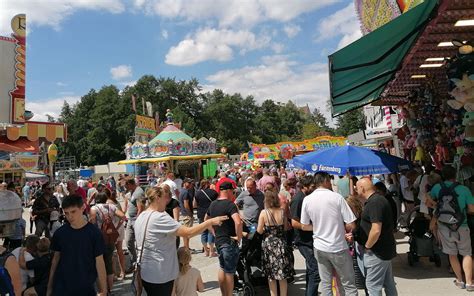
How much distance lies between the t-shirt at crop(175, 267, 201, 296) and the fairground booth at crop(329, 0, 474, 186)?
3.30 m

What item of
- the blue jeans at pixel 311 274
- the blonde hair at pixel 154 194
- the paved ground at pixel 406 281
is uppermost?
the blonde hair at pixel 154 194

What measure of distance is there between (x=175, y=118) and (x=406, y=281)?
198 feet

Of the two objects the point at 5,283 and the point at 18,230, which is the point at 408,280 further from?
the point at 18,230

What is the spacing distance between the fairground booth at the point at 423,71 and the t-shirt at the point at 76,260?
12.3 feet

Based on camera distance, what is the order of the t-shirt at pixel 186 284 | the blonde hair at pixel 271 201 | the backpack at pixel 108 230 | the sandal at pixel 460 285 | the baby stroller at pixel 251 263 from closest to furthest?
the t-shirt at pixel 186 284
the blonde hair at pixel 271 201
the sandal at pixel 460 285
the baby stroller at pixel 251 263
the backpack at pixel 108 230

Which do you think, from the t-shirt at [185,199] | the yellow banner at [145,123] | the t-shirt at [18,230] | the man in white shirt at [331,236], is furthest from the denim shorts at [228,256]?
the yellow banner at [145,123]

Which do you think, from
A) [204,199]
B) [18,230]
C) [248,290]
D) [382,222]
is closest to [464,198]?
[382,222]

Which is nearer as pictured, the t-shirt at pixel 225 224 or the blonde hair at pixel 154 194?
the blonde hair at pixel 154 194

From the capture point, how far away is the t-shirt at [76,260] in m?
3.39

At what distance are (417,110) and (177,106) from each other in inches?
2446

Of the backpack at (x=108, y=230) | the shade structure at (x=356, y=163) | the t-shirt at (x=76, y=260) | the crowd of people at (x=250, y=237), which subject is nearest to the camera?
the t-shirt at (x=76, y=260)

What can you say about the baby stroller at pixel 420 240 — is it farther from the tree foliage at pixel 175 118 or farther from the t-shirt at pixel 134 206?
the tree foliage at pixel 175 118

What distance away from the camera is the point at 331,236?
13.7 ft

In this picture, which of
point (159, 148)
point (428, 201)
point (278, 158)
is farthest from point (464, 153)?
point (278, 158)
